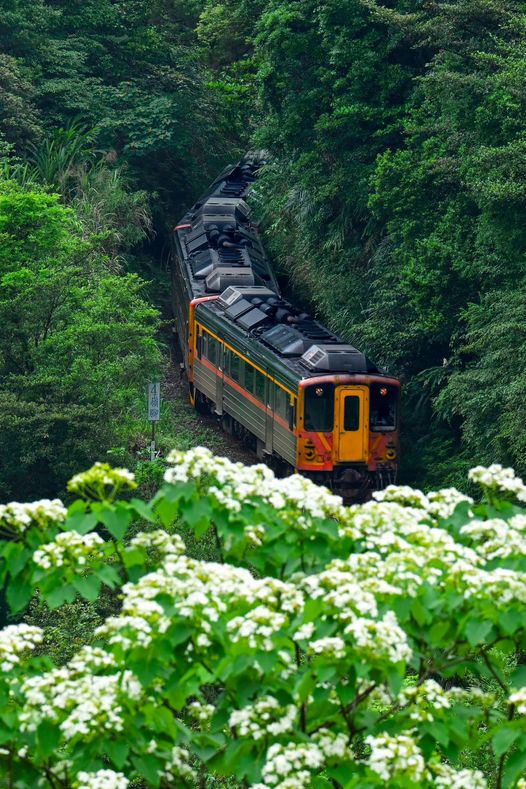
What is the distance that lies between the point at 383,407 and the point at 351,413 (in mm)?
632

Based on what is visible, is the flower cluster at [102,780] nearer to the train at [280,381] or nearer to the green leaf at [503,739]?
the green leaf at [503,739]

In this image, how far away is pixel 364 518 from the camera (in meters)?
6.88

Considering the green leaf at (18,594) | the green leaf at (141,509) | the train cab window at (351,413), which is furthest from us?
the train cab window at (351,413)

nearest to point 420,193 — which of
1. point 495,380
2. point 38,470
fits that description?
point 495,380

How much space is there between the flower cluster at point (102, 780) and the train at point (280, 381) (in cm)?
1445

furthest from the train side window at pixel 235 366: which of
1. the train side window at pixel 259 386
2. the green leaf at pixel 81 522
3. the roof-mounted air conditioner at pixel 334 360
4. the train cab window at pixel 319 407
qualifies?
the green leaf at pixel 81 522

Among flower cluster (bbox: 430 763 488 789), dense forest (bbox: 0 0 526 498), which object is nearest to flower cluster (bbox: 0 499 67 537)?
flower cluster (bbox: 430 763 488 789)

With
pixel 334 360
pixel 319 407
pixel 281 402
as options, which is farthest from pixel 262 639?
pixel 281 402

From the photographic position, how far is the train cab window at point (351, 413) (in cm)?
2066

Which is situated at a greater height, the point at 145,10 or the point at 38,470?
the point at 145,10

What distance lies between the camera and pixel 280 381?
21219 mm

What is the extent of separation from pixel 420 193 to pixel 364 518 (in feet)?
55.7

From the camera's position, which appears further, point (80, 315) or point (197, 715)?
point (80, 315)

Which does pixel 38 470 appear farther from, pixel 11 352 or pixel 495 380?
pixel 495 380
